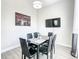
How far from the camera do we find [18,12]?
13.2 ft

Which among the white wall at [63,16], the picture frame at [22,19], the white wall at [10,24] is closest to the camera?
the white wall at [10,24]

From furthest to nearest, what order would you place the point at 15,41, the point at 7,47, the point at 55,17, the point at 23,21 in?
the point at 55,17, the point at 23,21, the point at 15,41, the point at 7,47

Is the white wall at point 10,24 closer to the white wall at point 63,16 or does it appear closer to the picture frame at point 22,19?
the picture frame at point 22,19

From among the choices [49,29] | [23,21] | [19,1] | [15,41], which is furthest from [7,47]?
[49,29]

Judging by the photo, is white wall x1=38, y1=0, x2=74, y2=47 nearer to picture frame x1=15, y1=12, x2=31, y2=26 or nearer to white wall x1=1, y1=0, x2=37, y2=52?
picture frame x1=15, y1=12, x2=31, y2=26

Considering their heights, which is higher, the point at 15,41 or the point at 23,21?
the point at 23,21

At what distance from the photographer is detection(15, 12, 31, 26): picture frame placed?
3.94m

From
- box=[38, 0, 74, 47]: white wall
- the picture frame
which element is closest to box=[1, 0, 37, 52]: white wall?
the picture frame

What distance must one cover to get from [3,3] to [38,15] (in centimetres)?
333

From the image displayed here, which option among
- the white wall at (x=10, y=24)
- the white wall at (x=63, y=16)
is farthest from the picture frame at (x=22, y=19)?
the white wall at (x=63, y=16)

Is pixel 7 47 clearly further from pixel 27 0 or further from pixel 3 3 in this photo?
pixel 27 0

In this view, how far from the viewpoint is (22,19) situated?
4.37m

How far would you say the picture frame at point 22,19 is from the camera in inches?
155

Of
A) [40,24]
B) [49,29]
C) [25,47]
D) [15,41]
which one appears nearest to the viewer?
[25,47]
